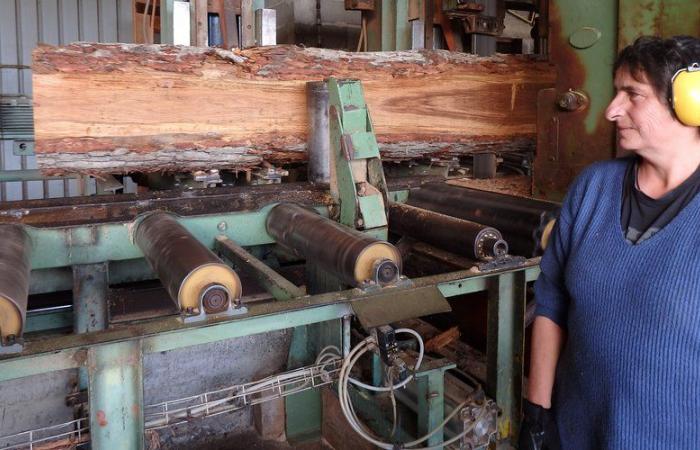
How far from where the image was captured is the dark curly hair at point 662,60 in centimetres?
124

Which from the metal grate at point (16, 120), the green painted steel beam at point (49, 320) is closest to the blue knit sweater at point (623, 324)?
the green painted steel beam at point (49, 320)

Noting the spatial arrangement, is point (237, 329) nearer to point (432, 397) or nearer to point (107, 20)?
point (432, 397)

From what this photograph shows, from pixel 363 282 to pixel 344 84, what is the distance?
0.77 metres

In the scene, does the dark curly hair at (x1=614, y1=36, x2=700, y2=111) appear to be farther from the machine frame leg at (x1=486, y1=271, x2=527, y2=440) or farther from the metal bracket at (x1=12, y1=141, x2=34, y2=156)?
the metal bracket at (x1=12, y1=141, x2=34, y2=156)

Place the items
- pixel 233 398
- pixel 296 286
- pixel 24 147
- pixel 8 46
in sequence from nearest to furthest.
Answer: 1. pixel 233 398
2. pixel 296 286
3. pixel 24 147
4. pixel 8 46

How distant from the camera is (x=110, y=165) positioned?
217 centimetres

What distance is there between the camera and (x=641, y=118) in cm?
128

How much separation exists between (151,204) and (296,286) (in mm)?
558

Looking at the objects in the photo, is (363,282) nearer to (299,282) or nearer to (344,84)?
(344,84)

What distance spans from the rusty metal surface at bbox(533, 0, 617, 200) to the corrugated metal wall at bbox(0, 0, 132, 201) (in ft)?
17.7

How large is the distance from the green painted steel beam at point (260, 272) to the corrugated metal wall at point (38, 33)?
17.4 feet

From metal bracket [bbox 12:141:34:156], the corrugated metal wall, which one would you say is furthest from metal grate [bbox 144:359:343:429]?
the corrugated metal wall

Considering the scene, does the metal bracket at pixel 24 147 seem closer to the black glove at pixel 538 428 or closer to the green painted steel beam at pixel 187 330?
the green painted steel beam at pixel 187 330

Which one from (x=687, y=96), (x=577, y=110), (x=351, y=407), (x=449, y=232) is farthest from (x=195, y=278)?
(x=577, y=110)
